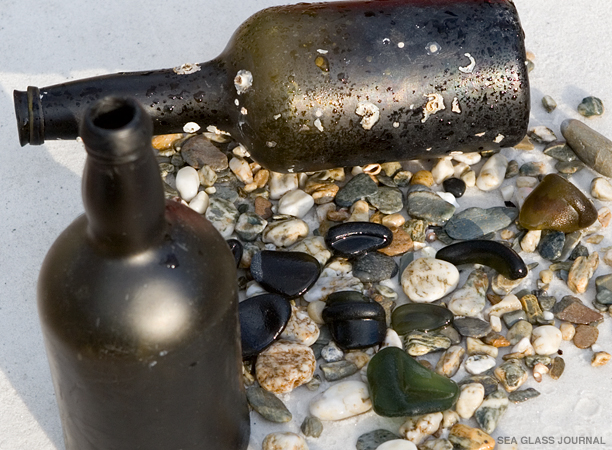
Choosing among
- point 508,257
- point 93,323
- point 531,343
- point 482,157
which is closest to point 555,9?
point 482,157

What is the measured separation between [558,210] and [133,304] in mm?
967

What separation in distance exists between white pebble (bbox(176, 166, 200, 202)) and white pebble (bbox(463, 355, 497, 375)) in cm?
67

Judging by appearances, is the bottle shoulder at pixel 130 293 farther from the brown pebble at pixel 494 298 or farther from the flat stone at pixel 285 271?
the brown pebble at pixel 494 298

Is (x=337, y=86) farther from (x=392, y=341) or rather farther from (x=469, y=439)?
(x=469, y=439)

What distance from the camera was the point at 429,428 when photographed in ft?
4.27

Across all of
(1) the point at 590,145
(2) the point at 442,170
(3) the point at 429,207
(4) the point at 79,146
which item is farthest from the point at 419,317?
(4) the point at 79,146

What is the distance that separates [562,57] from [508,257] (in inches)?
30.1

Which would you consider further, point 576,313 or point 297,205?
point 297,205

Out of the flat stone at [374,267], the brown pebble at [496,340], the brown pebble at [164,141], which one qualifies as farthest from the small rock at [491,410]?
the brown pebble at [164,141]

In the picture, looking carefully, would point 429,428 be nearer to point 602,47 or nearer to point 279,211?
point 279,211

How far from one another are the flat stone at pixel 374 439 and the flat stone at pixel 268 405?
13cm

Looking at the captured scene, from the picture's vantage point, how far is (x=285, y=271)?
1.49m

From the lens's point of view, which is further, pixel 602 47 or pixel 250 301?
pixel 602 47

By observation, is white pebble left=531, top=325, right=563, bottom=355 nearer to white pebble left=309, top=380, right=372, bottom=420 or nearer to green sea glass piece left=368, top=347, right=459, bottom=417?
green sea glass piece left=368, top=347, right=459, bottom=417
